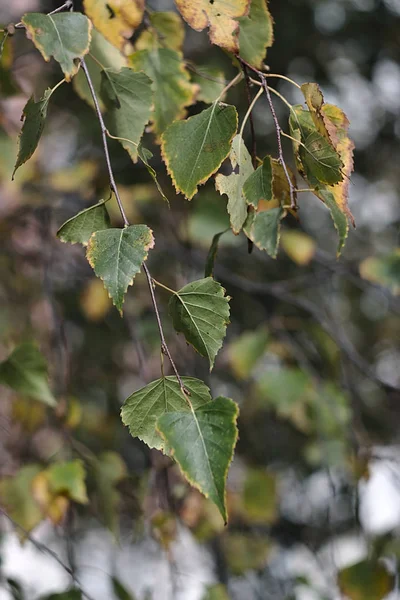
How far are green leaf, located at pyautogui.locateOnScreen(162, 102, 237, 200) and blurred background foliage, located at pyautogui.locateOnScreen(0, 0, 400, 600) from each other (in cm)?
18

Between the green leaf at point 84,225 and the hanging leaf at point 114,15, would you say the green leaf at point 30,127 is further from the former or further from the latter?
the hanging leaf at point 114,15

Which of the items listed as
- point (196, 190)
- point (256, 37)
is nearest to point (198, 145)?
point (196, 190)

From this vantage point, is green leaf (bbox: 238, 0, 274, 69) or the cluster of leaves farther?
green leaf (bbox: 238, 0, 274, 69)

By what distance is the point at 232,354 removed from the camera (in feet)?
4.31

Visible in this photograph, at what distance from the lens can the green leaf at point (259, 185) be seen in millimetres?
463

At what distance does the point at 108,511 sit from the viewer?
0.99 metres

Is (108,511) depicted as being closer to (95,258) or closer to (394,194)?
(95,258)

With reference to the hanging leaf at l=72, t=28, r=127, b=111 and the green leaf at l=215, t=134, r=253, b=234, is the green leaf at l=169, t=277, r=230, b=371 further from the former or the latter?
the hanging leaf at l=72, t=28, r=127, b=111

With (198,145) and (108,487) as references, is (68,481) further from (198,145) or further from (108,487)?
(198,145)

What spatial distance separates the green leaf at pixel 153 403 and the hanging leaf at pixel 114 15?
1.10 feet

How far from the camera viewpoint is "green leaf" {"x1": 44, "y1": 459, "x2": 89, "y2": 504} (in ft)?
2.98

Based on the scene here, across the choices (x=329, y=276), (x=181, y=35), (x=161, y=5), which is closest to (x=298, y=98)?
(x=161, y=5)

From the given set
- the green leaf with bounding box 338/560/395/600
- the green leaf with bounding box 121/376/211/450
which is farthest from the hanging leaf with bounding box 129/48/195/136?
the green leaf with bounding box 338/560/395/600

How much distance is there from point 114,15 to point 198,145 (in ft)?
0.63
